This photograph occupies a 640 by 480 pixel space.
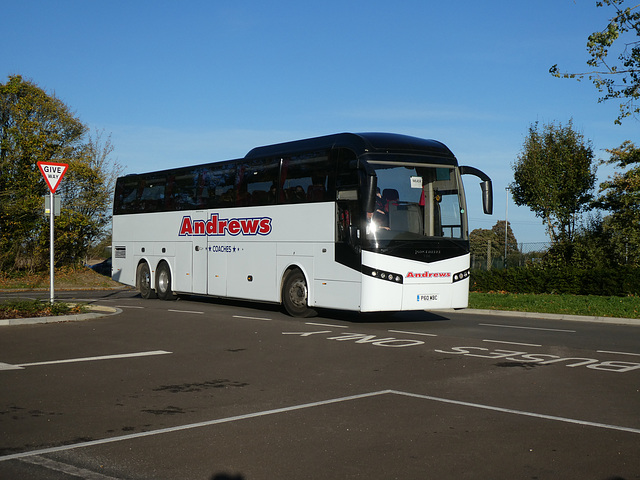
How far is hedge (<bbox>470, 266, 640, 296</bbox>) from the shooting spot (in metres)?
26.3

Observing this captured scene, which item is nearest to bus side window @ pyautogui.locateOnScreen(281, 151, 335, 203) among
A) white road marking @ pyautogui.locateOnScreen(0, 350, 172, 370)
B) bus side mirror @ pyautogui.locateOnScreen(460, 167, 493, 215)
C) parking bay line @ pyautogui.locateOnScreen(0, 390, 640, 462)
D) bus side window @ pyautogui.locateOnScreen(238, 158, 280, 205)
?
bus side window @ pyautogui.locateOnScreen(238, 158, 280, 205)

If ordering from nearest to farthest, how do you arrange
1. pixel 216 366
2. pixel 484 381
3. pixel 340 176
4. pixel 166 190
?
pixel 484 381, pixel 216 366, pixel 340 176, pixel 166 190

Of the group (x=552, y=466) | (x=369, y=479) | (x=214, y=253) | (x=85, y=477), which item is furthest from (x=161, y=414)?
(x=214, y=253)

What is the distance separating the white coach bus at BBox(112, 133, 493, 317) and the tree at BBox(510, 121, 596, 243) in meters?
19.4

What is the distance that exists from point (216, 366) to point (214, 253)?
1088 cm

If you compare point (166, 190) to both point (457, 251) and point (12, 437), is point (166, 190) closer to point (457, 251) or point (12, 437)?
point (457, 251)

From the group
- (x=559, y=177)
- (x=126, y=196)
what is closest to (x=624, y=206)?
(x=559, y=177)

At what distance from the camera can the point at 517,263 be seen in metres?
34.4

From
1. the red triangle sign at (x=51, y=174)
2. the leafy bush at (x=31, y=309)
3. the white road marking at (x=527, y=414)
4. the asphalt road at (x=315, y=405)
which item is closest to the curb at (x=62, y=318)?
the leafy bush at (x=31, y=309)

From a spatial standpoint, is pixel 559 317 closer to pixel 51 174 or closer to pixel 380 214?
pixel 380 214

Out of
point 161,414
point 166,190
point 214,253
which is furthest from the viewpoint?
point 166,190

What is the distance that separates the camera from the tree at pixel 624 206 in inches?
1175

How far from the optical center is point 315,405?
7359mm

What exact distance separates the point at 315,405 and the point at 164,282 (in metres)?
16.7
